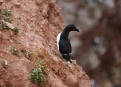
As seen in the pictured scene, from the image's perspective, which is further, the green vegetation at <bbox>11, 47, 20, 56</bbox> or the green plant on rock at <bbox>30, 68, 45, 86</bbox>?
the green vegetation at <bbox>11, 47, 20, 56</bbox>

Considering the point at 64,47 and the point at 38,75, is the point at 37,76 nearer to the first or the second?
the point at 38,75

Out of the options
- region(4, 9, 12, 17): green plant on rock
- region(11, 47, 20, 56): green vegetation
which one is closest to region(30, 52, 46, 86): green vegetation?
region(11, 47, 20, 56): green vegetation

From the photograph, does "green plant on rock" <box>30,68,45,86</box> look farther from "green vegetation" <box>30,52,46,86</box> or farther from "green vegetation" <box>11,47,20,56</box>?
"green vegetation" <box>11,47,20,56</box>

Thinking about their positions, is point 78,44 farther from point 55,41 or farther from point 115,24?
point 55,41

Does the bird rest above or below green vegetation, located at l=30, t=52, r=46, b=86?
above

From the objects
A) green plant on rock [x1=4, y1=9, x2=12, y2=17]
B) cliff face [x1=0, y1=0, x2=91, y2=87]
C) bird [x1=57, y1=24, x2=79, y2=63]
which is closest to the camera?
cliff face [x1=0, y1=0, x2=91, y2=87]

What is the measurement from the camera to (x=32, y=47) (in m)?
10.3

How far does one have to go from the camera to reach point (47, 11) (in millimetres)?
13109

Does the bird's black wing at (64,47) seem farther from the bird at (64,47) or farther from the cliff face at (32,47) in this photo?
the cliff face at (32,47)

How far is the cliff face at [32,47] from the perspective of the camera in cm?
931

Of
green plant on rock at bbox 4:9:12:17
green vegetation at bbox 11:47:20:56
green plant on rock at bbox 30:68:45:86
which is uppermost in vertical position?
green plant on rock at bbox 4:9:12:17

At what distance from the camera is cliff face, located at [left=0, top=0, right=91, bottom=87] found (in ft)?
30.6

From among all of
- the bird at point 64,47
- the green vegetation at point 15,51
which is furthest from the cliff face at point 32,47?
the bird at point 64,47

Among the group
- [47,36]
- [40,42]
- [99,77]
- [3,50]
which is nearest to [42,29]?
[47,36]
